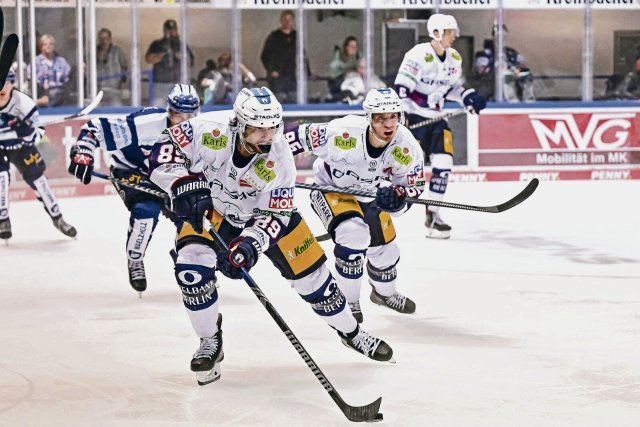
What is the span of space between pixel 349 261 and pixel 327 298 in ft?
2.53

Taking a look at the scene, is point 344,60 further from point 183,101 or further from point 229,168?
point 229,168

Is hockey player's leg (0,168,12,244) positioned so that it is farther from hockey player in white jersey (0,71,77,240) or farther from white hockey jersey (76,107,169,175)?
white hockey jersey (76,107,169,175)

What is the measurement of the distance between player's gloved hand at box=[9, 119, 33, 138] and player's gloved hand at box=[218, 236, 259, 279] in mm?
4543

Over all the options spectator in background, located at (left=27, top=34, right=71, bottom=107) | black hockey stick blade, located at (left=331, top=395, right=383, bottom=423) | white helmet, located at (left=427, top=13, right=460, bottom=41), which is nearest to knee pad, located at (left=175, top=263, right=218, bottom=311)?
black hockey stick blade, located at (left=331, top=395, right=383, bottom=423)

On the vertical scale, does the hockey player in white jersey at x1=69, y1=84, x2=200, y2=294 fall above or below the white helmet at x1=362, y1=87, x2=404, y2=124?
below

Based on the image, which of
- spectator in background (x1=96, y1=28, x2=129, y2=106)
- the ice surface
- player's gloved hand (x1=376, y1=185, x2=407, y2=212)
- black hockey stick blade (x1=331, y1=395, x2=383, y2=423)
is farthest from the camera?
spectator in background (x1=96, y1=28, x2=129, y2=106)

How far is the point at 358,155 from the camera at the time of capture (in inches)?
208

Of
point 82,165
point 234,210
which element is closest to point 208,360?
point 234,210

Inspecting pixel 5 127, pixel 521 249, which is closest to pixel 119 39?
pixel 5 127

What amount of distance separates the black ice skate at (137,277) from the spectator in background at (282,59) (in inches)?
241

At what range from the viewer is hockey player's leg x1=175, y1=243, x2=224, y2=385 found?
4.13m

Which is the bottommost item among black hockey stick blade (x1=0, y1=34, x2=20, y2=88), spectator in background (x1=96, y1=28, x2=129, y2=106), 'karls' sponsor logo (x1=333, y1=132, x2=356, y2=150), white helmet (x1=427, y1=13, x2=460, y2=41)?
'karls' sponsor logo (x1=333, y1=132, x2=356, y2=150)

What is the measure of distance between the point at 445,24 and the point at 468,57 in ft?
13.9

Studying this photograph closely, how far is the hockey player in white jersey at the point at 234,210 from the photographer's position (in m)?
4.09
